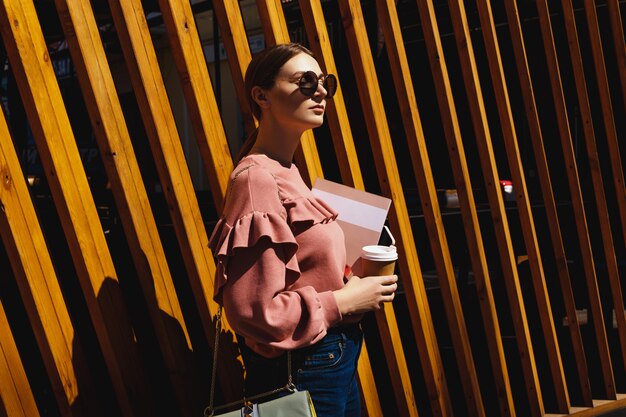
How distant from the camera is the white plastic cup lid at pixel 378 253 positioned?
72.7 inches

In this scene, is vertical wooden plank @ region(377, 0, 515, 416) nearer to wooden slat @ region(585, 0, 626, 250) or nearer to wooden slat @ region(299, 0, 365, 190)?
wooden slat @ region(299, 0, 365, 190)

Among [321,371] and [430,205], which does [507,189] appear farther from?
[321,371]

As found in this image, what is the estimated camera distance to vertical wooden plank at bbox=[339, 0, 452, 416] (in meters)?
2.83

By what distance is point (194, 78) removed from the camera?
2420 mm

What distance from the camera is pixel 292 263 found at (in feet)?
5.69

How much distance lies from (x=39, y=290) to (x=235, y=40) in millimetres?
1029

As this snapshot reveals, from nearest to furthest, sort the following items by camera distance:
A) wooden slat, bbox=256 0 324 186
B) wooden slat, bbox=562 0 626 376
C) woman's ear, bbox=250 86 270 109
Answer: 1. woman's ear, bbox=250 86 270 109
2. wooden slat, bbox=256 0 324 186
3. wooden slat, bbox=562 0 626 376

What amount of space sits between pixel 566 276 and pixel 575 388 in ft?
3.69

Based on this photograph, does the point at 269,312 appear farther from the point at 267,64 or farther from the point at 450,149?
the point at 450,149

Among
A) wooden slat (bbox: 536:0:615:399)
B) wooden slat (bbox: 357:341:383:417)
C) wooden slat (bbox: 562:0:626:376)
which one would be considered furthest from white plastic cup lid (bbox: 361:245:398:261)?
wooden slat (bbox: 562:0:626:376)

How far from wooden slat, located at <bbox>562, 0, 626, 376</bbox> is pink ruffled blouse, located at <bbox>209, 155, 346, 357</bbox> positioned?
2.26m

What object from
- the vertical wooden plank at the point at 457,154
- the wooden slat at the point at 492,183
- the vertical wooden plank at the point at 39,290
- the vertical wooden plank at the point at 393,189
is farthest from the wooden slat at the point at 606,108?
the vertical wooden plank at the point at 39,290

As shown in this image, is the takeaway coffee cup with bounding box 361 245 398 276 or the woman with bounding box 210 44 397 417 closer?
the woman with bounding box 210 44 397 417

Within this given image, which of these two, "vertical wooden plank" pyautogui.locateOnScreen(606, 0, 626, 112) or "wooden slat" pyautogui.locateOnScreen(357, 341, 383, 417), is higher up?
"vertical wooden plank" pyautogui.locateOnScreen(606, 0, 626, 112)
